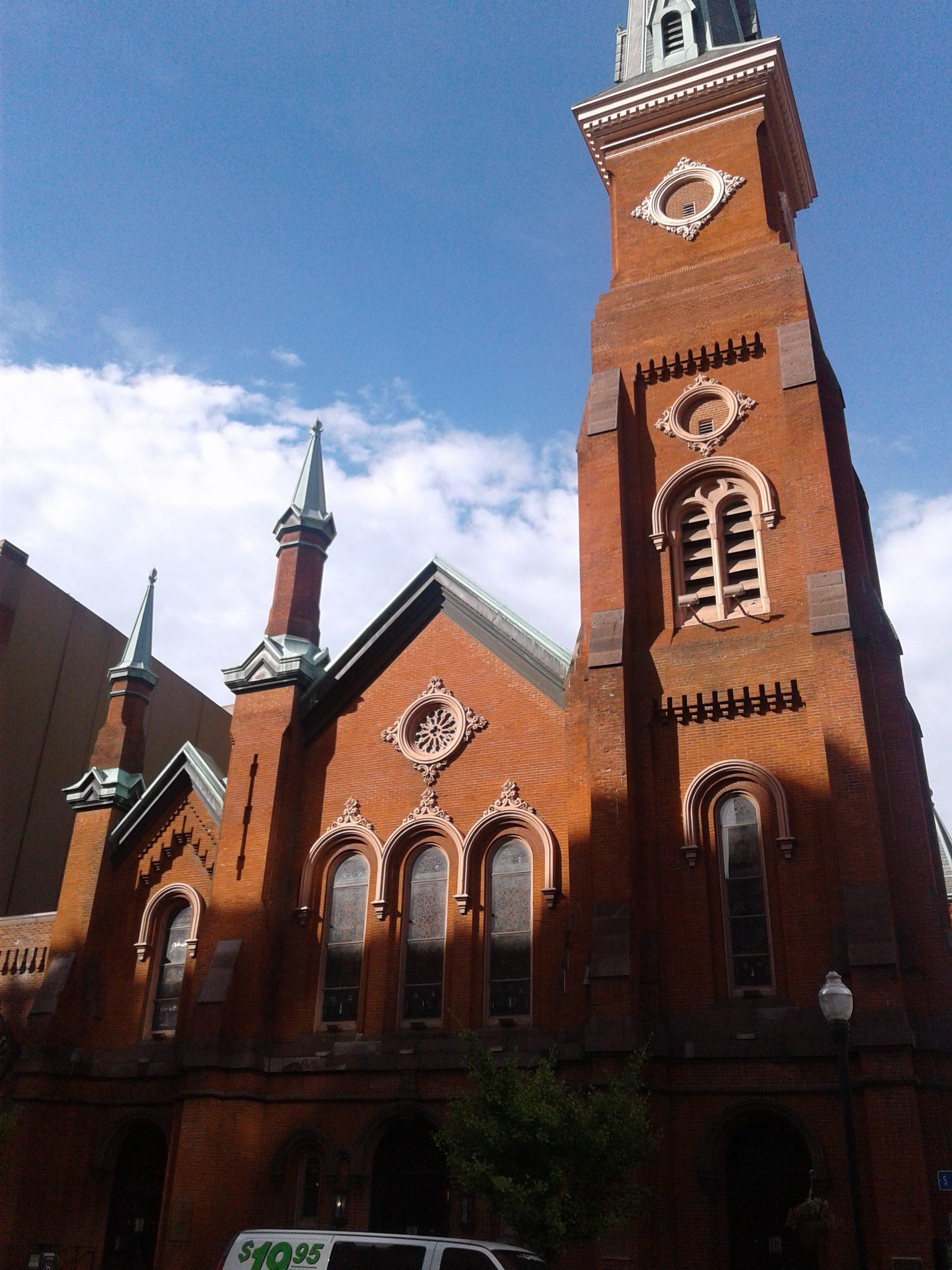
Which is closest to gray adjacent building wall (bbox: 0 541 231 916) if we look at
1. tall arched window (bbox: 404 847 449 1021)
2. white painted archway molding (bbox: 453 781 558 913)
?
tall arched window (bbox: 404 847 449 1021)

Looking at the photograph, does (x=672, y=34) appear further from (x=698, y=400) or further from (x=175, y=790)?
(x=175, y=790)

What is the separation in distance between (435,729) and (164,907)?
6.97m

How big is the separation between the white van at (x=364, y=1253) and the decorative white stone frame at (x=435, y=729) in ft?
28.6

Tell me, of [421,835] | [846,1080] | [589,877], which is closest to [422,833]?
[421,835]

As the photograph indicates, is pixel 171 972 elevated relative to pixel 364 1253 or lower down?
elevated

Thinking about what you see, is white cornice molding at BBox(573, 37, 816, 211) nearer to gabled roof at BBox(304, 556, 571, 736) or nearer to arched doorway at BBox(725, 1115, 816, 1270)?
gabled roof at BBox(304, 556, 571, 736)

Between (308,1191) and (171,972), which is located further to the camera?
(171,972)

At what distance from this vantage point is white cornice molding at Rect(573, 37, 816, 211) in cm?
2606

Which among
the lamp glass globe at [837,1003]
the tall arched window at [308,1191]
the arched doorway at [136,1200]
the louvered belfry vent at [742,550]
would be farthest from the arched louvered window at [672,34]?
the arched doorway at [136,1200]

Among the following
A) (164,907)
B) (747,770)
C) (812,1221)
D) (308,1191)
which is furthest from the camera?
(164,907)

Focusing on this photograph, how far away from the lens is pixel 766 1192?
15.7m

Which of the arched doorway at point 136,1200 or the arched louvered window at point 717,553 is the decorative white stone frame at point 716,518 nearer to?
the arched louvered window at point 717,553

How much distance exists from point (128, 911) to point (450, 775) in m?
7.77

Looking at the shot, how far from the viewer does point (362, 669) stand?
73.2 ft
